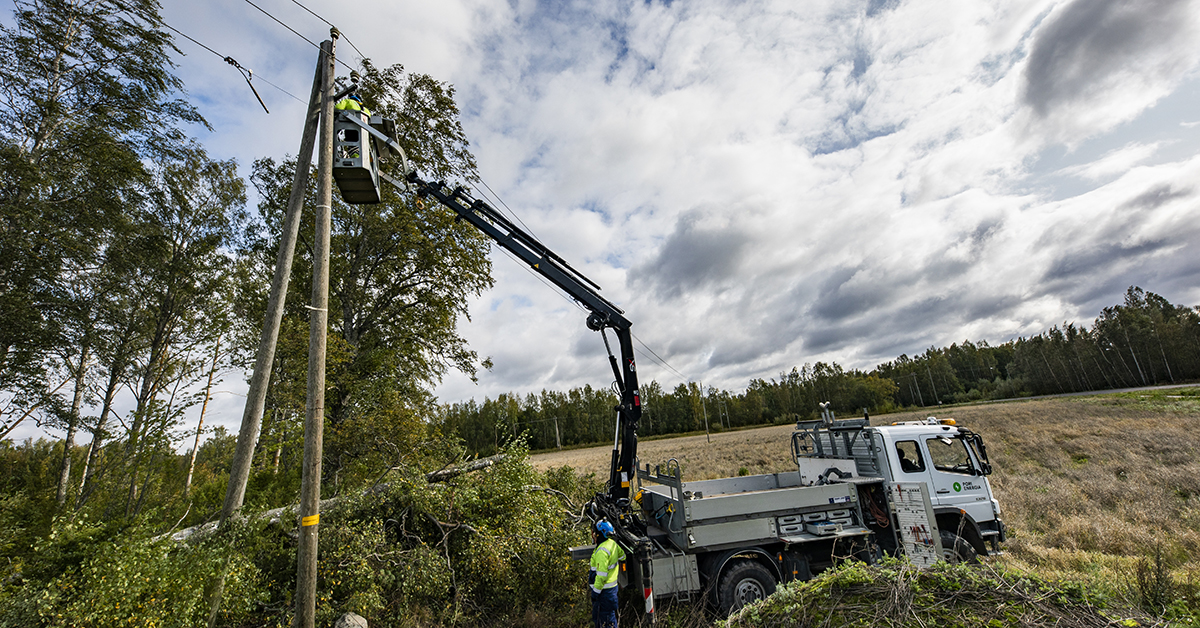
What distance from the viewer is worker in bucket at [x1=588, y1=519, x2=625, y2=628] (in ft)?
20.0

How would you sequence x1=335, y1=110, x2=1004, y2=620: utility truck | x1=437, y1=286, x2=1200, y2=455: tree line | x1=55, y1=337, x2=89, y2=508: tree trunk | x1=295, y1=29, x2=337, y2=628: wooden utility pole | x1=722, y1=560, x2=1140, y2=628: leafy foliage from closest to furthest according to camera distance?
x1=722, y1=560, x2=1140, y2=628: leafy foliage
x1=295, y1=29, x2=337, y2=628: wooden utility pole
x1=335, y1=110, x2=1004, y2=620: utility truck
x1=55, y1=337, x2=89, y2=508: tree trunk
x1=437, y1=286, x2=1200, y2=455: tree line

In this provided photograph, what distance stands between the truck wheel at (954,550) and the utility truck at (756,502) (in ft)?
0.10

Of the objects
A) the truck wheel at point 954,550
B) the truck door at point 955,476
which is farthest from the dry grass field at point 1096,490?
the truck door at point 955,476

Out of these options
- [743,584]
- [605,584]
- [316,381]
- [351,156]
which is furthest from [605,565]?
[351,156]

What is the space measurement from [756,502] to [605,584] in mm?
2502

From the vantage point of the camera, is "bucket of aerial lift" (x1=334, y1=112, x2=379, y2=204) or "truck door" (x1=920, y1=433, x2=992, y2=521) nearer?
"bucket of aerial lift" (x1=334, y1=112, x2=379, y2=204)

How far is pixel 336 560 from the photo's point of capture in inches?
273

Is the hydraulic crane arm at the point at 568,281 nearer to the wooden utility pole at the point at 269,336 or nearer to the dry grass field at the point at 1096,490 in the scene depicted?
the wooden utility pole at the point at 269,336

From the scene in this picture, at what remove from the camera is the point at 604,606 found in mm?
6191

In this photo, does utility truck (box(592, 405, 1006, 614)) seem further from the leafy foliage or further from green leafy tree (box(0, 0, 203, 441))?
green leafy tree (box(0, 0, 203, 441))

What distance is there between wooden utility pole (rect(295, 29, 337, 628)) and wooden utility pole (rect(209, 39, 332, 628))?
355 mm

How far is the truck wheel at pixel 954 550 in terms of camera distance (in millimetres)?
7091

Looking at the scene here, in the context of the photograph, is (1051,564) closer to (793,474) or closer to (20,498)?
(793,474)

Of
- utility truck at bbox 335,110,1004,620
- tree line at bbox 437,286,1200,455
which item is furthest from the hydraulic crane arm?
tree line at bbox 437,286,1200,455
